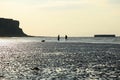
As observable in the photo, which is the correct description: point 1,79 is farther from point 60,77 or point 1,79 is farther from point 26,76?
point 60,77

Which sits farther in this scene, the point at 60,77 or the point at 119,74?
the point at 119,74

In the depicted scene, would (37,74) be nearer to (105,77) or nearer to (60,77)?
(60,77)

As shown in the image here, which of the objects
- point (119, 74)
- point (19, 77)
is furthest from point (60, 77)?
point (119, 74)

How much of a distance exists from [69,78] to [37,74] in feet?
19.4

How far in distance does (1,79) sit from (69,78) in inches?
317

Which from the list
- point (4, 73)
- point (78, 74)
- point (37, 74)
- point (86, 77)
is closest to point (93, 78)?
point (86, 77)

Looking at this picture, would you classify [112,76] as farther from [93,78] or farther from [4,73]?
[4,73]

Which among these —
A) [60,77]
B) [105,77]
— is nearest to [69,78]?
[60,77]

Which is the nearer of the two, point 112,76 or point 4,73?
point 112,76

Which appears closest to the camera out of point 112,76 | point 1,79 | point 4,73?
point 1,79

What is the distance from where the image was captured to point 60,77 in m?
49.5

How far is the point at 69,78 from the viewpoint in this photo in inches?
1912

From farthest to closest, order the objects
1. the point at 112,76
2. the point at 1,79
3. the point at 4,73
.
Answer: the point at 4,73, the point at 112,76, the point at 1,79

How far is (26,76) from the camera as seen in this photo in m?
50.6
